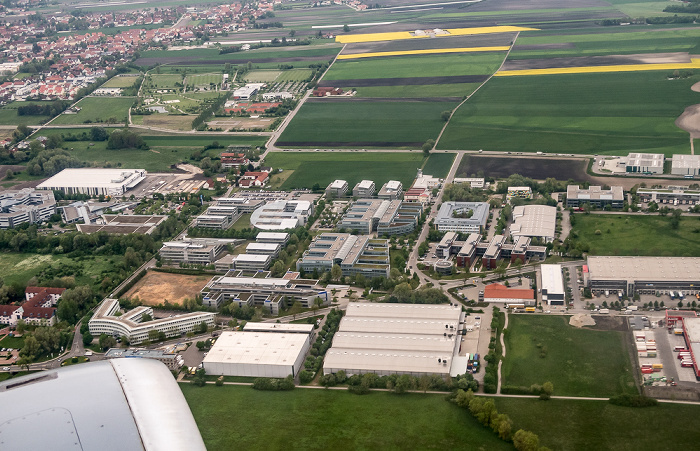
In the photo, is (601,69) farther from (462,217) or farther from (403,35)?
(462,217)

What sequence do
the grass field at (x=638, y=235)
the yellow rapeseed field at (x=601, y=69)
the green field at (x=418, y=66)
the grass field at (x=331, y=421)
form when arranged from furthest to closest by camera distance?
the green field at (x=418, y=66)
the yellow rapeseed field at (x=601, y=69)
the grass field at (x=638, y=235)
the grass field at (x=331, y=421)

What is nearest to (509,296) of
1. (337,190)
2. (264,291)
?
(264,291)

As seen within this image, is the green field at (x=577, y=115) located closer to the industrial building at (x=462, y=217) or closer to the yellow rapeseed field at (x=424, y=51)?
the industrial building at (x=462, y=217)

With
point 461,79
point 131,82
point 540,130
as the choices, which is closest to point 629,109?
point 540,130

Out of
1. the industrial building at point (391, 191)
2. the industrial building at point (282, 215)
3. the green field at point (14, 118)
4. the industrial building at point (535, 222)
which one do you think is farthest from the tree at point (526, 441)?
the green field at point (14, 118)

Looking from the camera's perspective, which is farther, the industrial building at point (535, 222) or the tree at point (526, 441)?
the industrial building at point (535, 222)

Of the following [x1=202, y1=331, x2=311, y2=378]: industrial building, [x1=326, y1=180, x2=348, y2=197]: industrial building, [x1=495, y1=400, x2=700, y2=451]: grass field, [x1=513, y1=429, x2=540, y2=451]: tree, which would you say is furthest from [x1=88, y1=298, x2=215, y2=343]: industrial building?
[x1=326, y1=180, x2=348, y2=197]: industrial building

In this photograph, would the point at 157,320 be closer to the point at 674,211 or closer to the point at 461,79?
the point at 674,211
